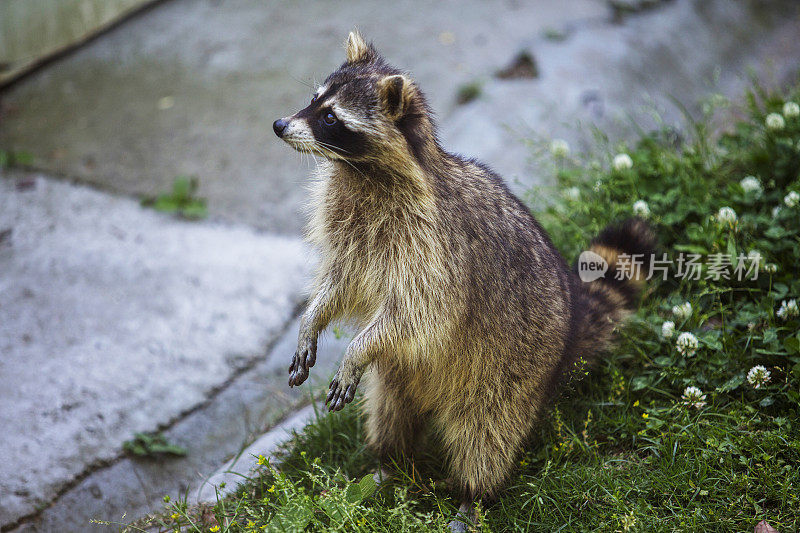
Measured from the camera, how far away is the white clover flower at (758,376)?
8.89ft

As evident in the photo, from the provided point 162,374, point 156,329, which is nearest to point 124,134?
point 156,329

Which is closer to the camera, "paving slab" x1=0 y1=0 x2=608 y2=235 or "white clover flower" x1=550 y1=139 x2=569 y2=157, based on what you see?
"white clover flower" x1=550 y1=139 x2=569 y2=157

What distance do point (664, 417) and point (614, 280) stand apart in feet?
2.04

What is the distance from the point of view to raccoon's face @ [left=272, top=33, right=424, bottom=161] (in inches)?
94.0

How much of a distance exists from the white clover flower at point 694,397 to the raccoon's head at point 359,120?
1.41 m

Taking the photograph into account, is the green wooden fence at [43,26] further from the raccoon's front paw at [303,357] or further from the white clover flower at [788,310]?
the white clover flower at [788,310]

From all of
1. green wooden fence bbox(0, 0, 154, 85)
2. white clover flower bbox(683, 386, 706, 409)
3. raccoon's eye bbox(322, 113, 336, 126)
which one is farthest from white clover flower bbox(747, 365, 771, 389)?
green wooden fence bbox(0, 0, 154, 85)

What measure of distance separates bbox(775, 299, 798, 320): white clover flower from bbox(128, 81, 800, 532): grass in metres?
0.01

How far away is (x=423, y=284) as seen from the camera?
2518mm

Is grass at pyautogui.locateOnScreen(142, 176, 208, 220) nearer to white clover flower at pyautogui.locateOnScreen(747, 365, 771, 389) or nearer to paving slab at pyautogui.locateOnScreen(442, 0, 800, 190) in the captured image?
paving slab at pyautogui.locateOnScreen(442, 0, 800, 190)

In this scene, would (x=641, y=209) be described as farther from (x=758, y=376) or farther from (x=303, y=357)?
(x=303, y=357)

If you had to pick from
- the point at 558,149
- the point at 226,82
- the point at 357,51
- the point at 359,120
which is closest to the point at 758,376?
the point at 558,149

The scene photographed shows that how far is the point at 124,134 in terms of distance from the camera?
5.00 metres

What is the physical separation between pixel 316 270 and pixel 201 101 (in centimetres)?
294
